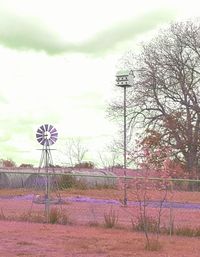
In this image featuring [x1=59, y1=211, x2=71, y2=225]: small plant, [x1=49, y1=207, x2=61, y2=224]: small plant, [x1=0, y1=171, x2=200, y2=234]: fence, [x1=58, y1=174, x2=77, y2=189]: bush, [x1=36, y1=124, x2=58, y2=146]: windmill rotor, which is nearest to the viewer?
[x1=0, y1=171, x2=200, y2=234]: fence

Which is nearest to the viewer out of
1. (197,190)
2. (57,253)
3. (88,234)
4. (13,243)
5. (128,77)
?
(57,253)

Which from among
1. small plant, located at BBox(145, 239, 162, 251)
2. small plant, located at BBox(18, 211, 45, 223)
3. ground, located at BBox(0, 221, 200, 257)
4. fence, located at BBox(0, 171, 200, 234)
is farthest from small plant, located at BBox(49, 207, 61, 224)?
small plant, located at BBox(145, 239, 162, 251)

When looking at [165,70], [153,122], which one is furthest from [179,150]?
[165,70]

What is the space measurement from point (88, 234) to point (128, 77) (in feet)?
56.4

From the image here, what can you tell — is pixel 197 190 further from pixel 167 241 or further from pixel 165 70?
pixel 165 70

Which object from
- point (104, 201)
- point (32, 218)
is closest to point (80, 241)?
point (32, 218)

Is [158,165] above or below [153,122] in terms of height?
below

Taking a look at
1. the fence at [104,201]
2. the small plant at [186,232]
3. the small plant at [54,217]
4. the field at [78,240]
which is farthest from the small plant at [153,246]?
the small plant at [54,217]

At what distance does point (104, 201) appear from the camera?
26500 mm

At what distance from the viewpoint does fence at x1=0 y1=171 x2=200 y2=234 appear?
558 inches

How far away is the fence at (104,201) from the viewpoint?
1417 centimetres

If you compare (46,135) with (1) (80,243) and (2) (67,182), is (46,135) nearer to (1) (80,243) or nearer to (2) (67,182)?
(1) (80,243)

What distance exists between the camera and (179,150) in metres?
43.5

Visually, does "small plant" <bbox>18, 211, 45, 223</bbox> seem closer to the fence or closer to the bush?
the fence
